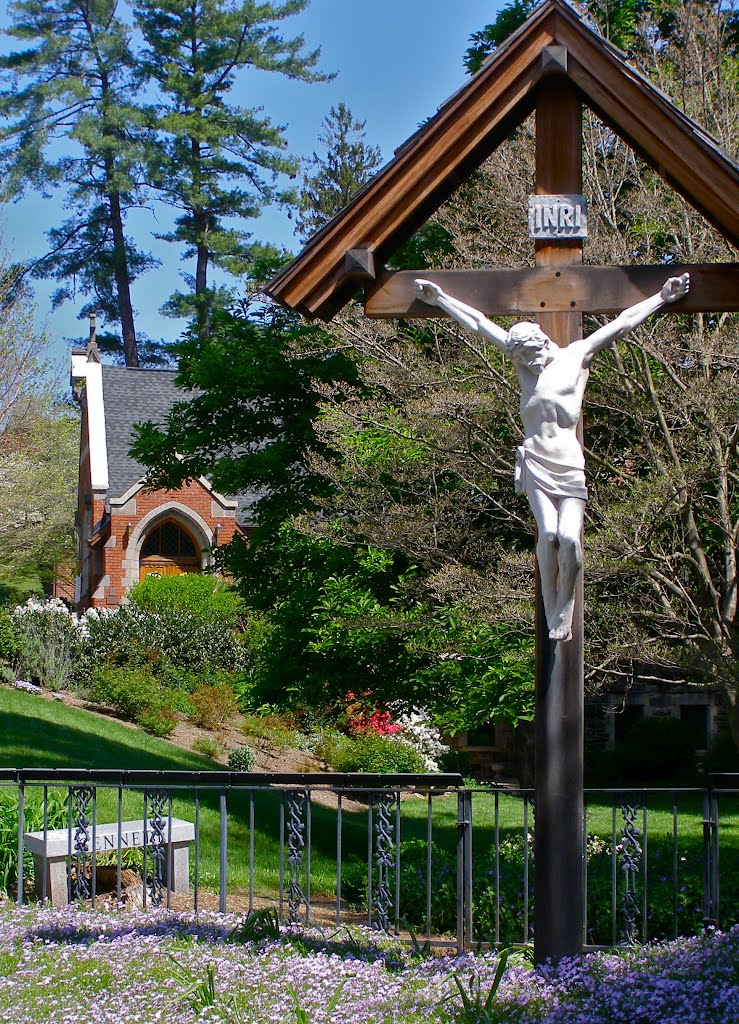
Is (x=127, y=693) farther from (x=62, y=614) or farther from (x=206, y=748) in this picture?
(x=62, y=614)

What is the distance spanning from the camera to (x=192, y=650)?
22234 mm

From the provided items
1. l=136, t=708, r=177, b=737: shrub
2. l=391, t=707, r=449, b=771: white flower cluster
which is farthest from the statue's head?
l=391, t=707, r=449, b=771: white flower cluster

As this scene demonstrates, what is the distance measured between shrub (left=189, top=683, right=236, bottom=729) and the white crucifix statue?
1529 centimetres

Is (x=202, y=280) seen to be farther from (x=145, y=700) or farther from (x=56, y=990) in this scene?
(x=56, y=990)

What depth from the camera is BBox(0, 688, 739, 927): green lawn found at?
1091 centimetres

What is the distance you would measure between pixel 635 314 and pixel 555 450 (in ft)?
2.55

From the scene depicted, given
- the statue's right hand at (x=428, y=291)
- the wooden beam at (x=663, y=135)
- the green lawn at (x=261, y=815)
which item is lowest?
the green lawn at (x=261, y=815)

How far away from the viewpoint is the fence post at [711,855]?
681 centimetres

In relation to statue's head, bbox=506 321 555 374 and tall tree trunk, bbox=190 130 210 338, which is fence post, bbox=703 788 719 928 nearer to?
statue's head, bbox=506 321 555 374

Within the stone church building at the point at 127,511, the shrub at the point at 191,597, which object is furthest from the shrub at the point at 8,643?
the stone church building at the point at 127,511

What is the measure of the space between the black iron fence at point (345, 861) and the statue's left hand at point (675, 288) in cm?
247

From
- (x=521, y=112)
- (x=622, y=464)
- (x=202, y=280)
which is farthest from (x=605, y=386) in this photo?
(x=202, y=280)

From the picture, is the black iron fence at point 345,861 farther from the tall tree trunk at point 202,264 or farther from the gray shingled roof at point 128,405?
the tall tree trunk at point 202,264

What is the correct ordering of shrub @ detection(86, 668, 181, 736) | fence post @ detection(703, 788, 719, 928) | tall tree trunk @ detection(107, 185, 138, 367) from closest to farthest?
fence post @ detection(703, 788, 719, 928), shrub @ detection(86, 668, 181, 736), tall tree trunk @ detection(107, 185, 138, 367)
